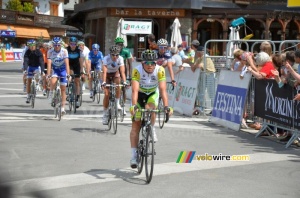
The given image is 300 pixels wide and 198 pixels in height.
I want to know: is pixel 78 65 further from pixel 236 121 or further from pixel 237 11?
pixel 237 11

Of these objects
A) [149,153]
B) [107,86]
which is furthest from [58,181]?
[107,86]

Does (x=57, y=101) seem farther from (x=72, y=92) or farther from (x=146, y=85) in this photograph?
(x=146, y=85)

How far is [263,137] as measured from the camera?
1248 centimetres

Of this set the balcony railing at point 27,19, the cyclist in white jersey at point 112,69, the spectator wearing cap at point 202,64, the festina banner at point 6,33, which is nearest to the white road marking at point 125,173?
the cyclist in white jersey at point 112,69

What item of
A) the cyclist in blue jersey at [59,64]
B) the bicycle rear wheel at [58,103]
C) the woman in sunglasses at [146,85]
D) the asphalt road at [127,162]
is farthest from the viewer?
the cyclist in blue jersey at [59,64]

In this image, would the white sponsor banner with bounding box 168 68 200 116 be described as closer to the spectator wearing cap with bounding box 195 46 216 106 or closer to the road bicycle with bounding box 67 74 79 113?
the spectator wearing cap with bounding box 195 46 216 106

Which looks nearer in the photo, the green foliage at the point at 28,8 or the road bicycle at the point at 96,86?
the road bicycle at the point at 96,86

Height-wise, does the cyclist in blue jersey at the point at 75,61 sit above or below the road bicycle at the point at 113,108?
above

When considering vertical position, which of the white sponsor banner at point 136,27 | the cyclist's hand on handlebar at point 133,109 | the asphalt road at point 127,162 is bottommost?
the asphalt road at point 127,162

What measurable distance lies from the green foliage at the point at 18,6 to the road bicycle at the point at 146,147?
75.1 meters

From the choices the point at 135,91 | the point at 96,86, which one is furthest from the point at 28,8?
the point at 135,91

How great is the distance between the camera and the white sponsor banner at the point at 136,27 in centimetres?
3700

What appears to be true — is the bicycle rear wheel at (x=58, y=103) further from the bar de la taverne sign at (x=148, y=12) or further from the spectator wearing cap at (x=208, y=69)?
the bar de la taverne sign at (x=148, y=12)

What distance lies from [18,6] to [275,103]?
72.1m
